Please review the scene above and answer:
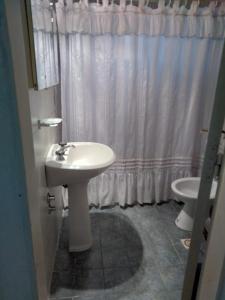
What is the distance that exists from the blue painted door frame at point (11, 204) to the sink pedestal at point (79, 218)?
2.91 ft

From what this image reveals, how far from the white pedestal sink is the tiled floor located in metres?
0.15

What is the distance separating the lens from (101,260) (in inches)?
67.6

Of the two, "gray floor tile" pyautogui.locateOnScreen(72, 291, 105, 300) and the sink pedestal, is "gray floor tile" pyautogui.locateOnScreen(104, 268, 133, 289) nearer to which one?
"gray floor tile" pyautogui.locateOnScreen(72, 291, 105, 300)

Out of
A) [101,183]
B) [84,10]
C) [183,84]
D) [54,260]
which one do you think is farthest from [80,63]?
[54,260]

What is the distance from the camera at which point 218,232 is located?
0.72 m

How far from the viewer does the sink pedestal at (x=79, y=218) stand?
165 centimetres

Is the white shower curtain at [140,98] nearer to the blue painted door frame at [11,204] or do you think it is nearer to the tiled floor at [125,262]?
the tiled floor at [125,262]

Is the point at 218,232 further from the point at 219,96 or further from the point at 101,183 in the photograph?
the point at 101,183

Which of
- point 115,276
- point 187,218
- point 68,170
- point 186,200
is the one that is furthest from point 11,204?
point 187,218

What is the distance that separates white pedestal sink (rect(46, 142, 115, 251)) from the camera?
140 cm

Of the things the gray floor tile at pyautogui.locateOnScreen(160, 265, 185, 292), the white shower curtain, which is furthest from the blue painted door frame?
the white shower curtain

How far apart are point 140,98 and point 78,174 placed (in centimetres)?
104

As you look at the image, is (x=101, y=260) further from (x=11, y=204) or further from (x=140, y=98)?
(x=140, y=98)

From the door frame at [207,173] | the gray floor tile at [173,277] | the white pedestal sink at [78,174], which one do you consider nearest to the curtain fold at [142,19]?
the white pedestal sink at [78,174]
